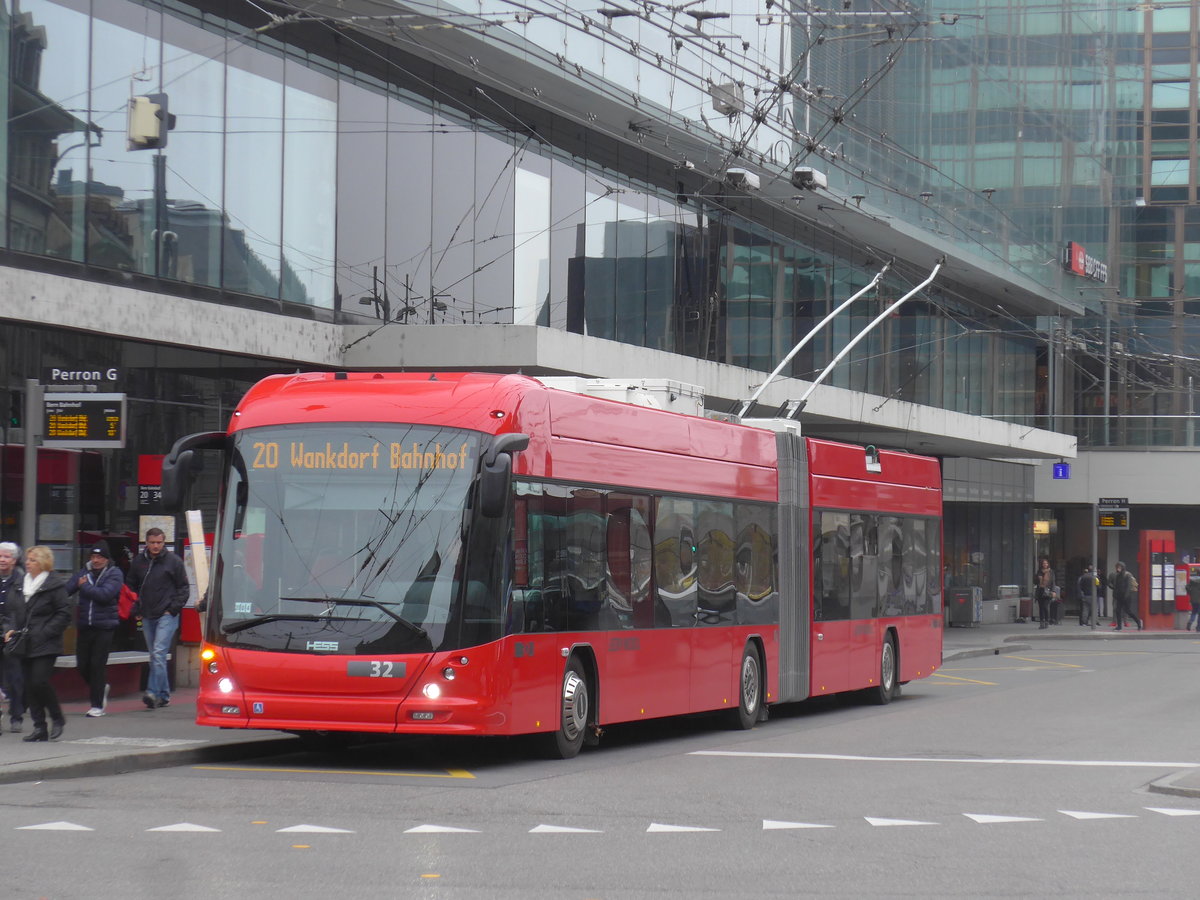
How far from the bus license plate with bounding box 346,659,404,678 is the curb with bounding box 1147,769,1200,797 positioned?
5547mm

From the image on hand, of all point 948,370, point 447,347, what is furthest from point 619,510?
point 948,370

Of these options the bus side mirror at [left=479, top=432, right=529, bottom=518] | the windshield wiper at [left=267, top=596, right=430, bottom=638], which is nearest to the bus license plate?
the windshield wiper at [left=267, top=596, right=430, bottom=638]

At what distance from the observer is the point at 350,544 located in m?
13.2

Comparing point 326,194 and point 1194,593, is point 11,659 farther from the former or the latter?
point 1194,593

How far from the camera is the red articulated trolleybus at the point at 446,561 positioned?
13.0 metres

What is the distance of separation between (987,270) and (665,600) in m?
32.3

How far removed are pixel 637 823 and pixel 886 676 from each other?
501 inches

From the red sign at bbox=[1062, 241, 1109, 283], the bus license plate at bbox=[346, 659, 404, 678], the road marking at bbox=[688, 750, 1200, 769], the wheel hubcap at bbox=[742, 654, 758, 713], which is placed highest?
the red sign at bbox=[1062, 241, 1109, 283]

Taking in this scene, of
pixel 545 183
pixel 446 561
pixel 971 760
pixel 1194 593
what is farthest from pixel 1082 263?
pixel 446 561

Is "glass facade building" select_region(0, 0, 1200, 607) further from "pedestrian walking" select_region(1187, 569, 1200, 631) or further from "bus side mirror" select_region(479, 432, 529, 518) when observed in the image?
"bus side mirror" select_region(479, 432, 529, 518)

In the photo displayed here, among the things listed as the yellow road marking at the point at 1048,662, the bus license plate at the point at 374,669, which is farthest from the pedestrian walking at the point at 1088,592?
the bus license plate at the point at 374,669

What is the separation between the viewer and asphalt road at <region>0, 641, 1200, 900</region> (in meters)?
8.55

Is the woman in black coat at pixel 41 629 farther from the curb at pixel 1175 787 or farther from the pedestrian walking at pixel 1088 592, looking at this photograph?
the pedestrian walking at pixel 1088 592

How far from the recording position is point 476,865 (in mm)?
8938
